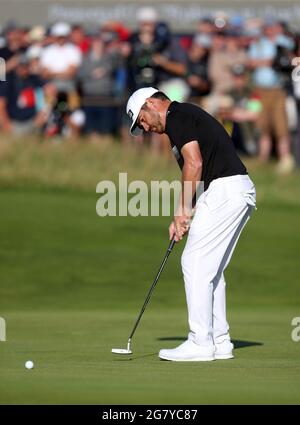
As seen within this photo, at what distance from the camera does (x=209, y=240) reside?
10789 millimetres

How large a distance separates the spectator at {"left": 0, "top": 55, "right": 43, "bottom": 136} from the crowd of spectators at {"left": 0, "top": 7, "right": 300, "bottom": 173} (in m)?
0.02

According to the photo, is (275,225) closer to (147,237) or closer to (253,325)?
(147,237)

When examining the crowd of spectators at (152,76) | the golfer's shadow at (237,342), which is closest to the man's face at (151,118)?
the golfer's shadow at (237,342)

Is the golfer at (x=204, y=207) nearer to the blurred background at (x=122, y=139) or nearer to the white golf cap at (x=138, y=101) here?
the white golf cap at (x=138, y=101)

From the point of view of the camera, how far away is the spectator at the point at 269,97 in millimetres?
25094

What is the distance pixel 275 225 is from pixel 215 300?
40.7ft

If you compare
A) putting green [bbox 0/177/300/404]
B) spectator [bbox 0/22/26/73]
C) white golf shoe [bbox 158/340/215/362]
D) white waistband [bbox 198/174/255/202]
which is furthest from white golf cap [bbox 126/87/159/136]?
spectator [bbox 0/22/26/73]

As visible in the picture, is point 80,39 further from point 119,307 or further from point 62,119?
point 119,307

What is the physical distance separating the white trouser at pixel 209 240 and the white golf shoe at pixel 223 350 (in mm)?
190

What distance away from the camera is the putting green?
9.10 metres

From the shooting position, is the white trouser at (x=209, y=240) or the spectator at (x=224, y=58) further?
the spectator at (x=224, y=58)

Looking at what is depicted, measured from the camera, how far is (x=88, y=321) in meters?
15.2

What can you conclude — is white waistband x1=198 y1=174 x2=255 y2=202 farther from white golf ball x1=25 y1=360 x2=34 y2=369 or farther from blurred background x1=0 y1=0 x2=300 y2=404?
blurred background x1=0 y1=0 x2=300 y2=404
